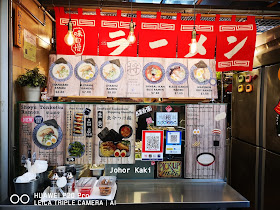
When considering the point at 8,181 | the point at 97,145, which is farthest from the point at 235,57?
the point at 8,181

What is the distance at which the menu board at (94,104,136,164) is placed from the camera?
290 centimetres

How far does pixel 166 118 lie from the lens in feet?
9.73

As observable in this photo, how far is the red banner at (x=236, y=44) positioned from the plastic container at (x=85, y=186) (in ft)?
8.62

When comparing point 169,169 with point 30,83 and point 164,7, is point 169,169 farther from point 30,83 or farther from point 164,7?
point 164,7

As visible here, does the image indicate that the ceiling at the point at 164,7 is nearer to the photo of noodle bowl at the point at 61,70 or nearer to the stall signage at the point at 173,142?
the photo of noodle bowl at the point at 61,70

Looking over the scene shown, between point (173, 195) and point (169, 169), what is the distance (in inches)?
16.6

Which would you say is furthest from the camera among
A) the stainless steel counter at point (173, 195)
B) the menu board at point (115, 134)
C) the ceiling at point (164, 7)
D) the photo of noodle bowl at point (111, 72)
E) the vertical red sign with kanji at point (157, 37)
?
the ceiling at point (164, 7)

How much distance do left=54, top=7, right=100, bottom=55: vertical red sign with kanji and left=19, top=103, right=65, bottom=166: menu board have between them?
1043 mm

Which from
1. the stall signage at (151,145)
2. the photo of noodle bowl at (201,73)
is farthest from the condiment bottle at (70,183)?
the photo of noodle bowl at (201,73)

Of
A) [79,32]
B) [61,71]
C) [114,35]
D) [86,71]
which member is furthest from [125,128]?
[79,32]

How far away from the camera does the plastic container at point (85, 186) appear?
2.50 m

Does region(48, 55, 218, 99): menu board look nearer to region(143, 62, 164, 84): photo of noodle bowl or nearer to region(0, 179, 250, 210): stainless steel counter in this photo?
region(143, 62, 164, 84): photo of noodle bowl

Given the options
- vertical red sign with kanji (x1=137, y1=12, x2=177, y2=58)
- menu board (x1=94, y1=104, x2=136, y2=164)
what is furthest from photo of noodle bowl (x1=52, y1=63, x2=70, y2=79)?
vertical red sign with kanji (x1=137, y1=12, x2=177, y2=58)

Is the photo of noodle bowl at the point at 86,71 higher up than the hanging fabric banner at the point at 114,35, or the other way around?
the hanging fabric banner at the point at 114,35
